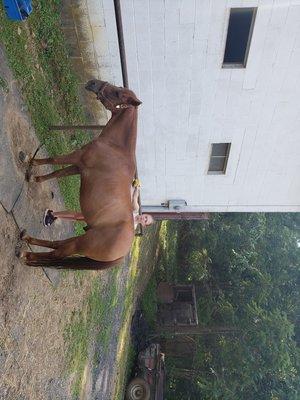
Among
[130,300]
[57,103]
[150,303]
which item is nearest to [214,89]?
[57,103]

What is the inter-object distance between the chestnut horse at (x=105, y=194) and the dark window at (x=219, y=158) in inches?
137

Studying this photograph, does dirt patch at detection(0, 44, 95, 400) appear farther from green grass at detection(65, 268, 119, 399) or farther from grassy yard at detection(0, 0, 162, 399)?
green grass at detection(65, 268, 119, 399)

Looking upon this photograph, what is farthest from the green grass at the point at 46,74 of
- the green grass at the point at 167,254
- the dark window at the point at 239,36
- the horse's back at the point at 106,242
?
the green grass at the point at 167,254

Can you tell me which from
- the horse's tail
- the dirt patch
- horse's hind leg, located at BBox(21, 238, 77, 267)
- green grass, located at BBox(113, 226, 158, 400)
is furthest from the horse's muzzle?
green grass, located at BBox(113, 226, 158, 400)

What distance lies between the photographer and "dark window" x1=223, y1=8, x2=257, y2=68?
18.4 feet

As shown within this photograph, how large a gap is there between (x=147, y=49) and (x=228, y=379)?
420 inches

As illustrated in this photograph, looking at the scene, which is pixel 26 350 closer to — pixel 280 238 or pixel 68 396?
pixel 68 396

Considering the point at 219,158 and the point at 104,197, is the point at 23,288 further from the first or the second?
the point at 219,158

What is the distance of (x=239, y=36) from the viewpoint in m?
5.84

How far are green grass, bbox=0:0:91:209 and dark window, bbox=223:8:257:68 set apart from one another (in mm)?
2469

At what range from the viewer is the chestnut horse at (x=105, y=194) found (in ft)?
12.9

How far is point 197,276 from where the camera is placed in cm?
1498

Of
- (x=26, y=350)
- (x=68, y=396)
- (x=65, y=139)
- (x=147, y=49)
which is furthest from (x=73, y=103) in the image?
(x=68, y=396)

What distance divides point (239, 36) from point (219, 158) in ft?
8.31
